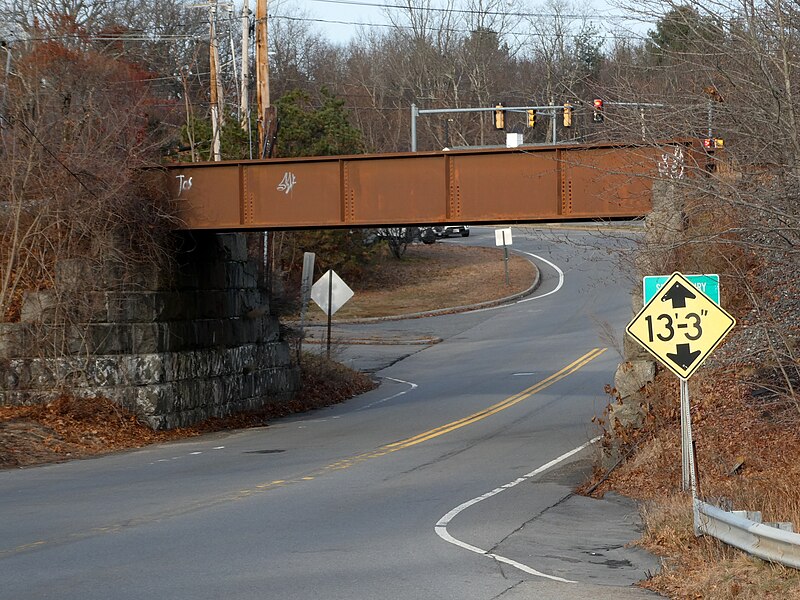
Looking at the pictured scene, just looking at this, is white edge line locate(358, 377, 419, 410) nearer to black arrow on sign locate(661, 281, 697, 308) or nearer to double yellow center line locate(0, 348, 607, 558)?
double yellow center line locate(0, 348, 607, 558)

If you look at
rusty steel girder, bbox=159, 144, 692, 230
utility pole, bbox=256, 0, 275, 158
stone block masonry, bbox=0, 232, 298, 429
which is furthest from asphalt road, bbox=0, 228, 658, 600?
utility pole, bbox=256, 0, 275, 158

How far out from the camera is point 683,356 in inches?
470

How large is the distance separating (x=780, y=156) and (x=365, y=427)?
12.6 metres

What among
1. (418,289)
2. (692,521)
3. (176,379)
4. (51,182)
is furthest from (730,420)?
(418,289)

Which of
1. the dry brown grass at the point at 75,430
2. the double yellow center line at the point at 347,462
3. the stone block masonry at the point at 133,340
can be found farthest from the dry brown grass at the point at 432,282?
the dry brown grass at the point at 75,430

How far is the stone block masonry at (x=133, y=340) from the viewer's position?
891 inches

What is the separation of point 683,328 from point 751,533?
3.58 meters

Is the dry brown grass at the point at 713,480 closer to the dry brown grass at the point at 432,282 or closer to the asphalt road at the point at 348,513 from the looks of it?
the asphalt road at the point at 348,513

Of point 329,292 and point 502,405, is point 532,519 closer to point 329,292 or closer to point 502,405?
point 502,405

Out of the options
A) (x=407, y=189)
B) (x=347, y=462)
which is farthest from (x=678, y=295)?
(x=407, y=189)

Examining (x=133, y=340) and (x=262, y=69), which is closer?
(x=133, y=340)

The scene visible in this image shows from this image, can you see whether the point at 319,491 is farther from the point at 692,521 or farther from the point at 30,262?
the point at 30,262

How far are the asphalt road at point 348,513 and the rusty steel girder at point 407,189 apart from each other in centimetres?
297

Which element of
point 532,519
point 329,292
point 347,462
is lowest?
point 347,462
